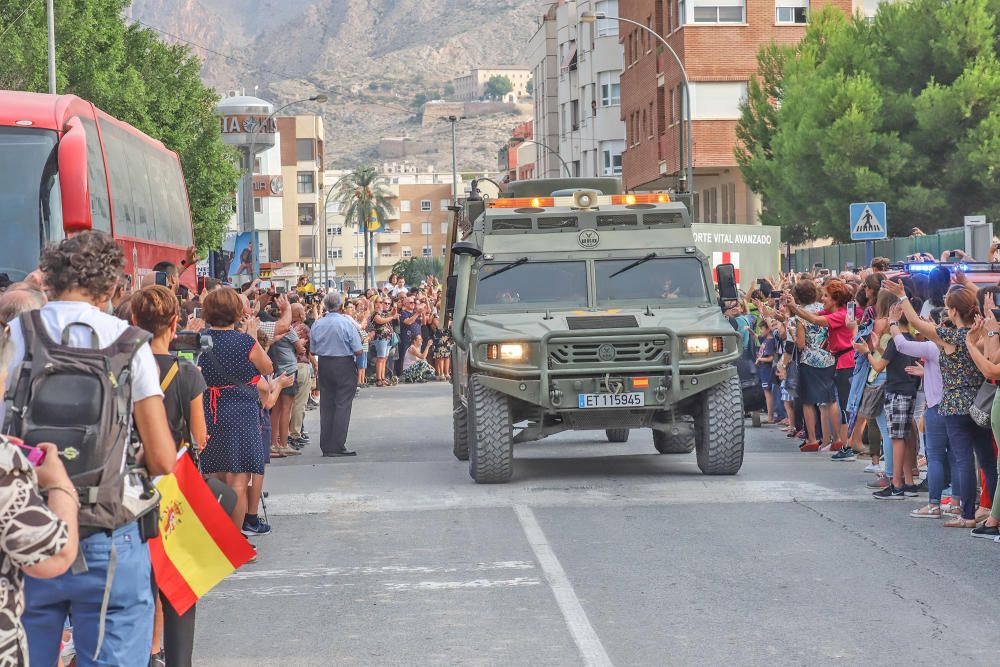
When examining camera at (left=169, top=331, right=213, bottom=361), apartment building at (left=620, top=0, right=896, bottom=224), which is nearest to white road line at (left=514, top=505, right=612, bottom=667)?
camera at (left=169, top=331, right=213, bottom=361)

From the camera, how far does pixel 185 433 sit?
7012 millimetres

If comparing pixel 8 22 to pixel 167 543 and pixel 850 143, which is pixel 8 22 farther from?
pixel 167 543

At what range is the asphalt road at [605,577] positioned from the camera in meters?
7.65

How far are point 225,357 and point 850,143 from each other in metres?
33.8

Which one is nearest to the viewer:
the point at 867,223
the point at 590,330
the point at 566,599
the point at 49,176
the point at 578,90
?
the point at 566,599

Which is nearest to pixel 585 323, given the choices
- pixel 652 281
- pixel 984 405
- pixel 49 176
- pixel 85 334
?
pixel 652 281

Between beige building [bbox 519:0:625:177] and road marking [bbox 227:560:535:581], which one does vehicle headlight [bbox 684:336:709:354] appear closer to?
road marking [bbox 227:560:535:581]

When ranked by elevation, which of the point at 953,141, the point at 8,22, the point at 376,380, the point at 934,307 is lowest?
the point at 376,380

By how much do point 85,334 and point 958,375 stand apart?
7.90 metres

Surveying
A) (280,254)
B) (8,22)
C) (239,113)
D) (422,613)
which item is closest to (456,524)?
(422,613)

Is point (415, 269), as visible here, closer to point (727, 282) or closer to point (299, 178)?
point (299, 178)

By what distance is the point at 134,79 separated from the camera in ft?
146

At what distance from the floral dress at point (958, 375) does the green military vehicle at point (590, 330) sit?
298 centimetres

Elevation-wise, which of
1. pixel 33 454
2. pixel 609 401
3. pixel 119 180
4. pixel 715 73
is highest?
pixel 715 73
